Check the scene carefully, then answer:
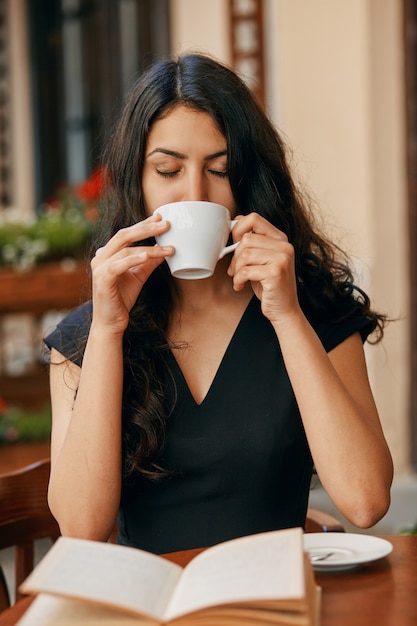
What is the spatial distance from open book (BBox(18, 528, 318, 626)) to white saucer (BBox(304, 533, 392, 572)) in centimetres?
Result: 12

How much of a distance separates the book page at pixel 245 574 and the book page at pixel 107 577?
19 millimetres

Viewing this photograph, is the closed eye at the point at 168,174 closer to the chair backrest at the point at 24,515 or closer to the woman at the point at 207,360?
the woman at the point at 207,360

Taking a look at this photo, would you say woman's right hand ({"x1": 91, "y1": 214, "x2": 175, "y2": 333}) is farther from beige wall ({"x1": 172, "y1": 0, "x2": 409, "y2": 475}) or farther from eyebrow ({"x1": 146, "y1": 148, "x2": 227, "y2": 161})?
beige wall ({"x1": 172, "y1": 0, "x2": 409, "y2": 475})

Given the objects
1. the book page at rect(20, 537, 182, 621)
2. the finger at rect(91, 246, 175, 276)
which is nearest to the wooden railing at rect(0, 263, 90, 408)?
the finger at rect(91, 246, 175, 276)

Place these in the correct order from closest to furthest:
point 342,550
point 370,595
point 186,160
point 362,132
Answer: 1. point 370,595
2. point 342,550
3. point 186,160
4. point 362,132

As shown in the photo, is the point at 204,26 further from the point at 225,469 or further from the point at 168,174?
the point at 225,469

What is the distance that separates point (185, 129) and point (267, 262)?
25 cm

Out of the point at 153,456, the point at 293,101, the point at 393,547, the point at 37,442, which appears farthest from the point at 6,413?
the point at 393,547

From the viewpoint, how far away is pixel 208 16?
4.86 m

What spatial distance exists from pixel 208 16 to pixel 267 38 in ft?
2.22

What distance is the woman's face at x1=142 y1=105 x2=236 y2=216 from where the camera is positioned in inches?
55.9

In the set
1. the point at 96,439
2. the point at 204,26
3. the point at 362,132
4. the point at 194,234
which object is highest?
the point at 204,26

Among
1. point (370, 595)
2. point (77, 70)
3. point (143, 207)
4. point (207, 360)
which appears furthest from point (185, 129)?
point (77, 70)

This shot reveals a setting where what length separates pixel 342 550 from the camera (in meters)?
1.16
